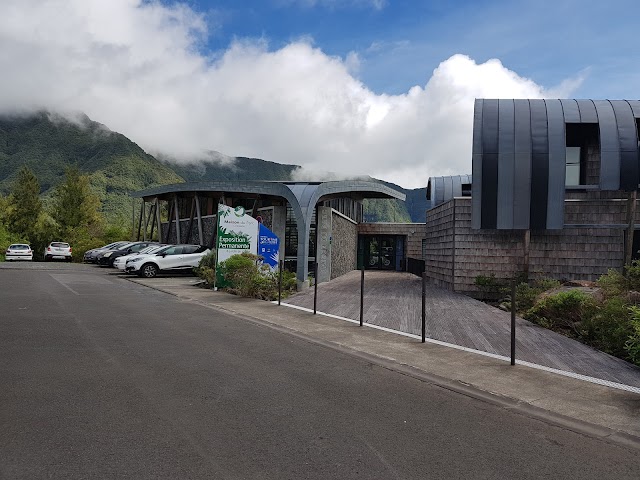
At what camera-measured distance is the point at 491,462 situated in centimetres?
382

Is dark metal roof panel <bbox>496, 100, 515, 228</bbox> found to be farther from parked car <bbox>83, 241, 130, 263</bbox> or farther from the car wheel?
parked car <bbox>83, 241, 130, 263</bbox>

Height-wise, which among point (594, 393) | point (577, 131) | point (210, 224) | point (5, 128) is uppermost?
point (5, 128)

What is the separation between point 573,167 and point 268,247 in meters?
10.8

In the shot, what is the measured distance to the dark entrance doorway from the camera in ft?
115

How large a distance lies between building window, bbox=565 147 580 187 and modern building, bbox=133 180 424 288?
816 cm

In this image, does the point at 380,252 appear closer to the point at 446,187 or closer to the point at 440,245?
the point at 446,187

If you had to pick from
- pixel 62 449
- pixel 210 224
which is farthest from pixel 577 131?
pixel 210 224

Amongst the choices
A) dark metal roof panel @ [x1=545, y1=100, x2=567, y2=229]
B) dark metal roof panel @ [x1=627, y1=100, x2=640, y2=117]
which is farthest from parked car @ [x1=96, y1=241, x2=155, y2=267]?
dark metal roof panel @ [x1=627, y1=100, x2=640, y2=117]

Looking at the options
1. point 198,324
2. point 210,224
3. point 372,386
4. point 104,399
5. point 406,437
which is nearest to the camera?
point 406,437

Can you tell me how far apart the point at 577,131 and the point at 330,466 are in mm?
17270

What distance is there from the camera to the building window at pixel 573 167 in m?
17.4

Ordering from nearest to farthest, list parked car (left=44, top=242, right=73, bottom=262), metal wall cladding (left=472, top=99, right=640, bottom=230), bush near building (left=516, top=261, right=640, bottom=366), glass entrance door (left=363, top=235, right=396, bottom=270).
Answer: bush near building (left=516, top=261, right=640, bottom=366), metal wall cladding (left=472, top=99, right=640, bottom=230), glass entrance door (left=363, top=235, right=396, bottom=270), parked car (left=44, top=242, right=73, bottom=262)

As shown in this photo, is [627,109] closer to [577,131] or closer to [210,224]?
[577,131]

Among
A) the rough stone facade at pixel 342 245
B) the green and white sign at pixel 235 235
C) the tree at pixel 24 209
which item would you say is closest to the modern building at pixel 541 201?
the green and white sign at pixel 235 235
